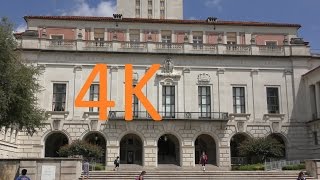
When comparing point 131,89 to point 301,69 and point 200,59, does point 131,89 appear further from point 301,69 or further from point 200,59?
point 301,69

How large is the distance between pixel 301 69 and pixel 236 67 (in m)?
6.84

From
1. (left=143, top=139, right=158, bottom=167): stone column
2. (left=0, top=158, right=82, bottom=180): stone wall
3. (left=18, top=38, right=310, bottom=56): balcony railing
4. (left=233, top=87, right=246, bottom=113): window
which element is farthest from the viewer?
(left=233, top=87, right=246, bottom=113): window

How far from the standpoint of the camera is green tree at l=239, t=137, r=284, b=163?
4216 centimetres

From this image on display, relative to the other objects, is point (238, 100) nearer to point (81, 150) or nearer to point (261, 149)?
point (261, 149)

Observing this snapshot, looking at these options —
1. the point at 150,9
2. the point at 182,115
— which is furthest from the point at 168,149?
the point at 150,9

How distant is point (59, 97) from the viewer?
45500 millimetres

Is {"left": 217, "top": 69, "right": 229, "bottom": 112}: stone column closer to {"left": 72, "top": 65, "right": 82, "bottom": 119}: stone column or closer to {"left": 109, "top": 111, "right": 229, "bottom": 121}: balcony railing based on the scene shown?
{"left": 109, "top": 111, "right": 229, "bottom": 121}: balcony railing

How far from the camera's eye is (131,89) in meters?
46.1

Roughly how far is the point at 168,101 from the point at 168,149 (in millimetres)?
5254

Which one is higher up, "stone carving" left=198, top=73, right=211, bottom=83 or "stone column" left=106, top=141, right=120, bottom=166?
"stone carving" left=198, top=73, right=211, bottom=83

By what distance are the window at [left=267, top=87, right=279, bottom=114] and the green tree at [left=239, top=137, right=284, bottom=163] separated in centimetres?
480

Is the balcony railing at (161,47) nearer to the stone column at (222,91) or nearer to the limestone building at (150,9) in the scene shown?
the stone column at (222,91)

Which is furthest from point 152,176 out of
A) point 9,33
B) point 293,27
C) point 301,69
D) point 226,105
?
point 293,27

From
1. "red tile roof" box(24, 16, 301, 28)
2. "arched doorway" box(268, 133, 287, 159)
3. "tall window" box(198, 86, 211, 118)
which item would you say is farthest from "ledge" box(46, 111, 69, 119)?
"arched doorway" box(268, 133, 287, 159)
